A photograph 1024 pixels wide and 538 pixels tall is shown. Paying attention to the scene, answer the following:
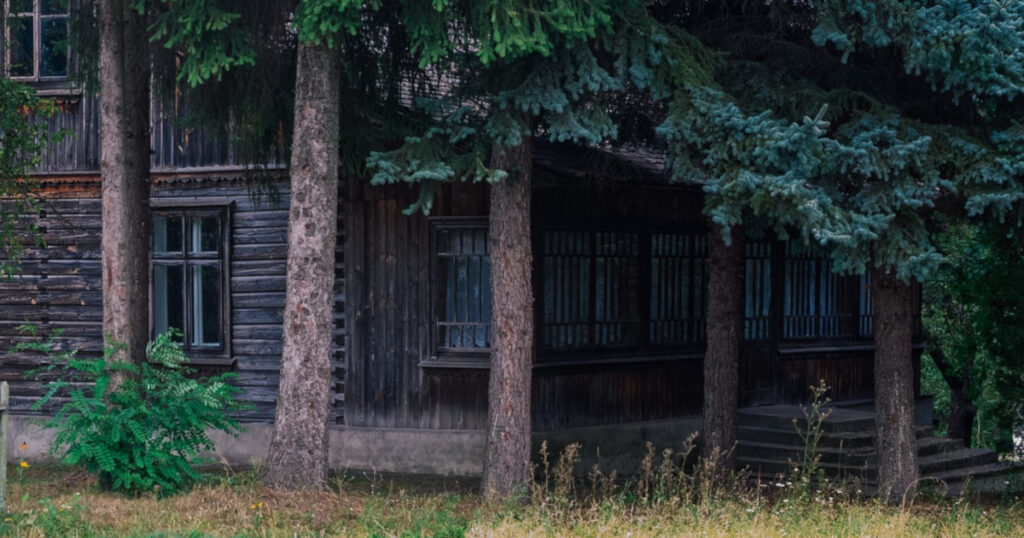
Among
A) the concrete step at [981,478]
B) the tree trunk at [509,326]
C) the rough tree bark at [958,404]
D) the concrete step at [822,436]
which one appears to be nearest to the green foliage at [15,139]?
the tree trunk at [509,326]

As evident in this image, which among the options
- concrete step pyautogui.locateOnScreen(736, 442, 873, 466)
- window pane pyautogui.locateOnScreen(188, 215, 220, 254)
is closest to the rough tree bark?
concrete step pyautogui.locateOnScreen(736, 442, 873, 466)

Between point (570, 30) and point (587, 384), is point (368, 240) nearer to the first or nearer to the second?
point (587, 384)

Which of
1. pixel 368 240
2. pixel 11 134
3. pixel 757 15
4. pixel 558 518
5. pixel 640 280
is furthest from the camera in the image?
pixel 640 280

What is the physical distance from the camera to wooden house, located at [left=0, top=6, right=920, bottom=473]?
1530 cm

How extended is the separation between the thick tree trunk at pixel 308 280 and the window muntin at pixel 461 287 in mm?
4096

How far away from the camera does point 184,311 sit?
671 inches

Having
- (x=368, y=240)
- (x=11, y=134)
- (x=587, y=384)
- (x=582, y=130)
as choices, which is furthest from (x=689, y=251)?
(x=11, y=134)

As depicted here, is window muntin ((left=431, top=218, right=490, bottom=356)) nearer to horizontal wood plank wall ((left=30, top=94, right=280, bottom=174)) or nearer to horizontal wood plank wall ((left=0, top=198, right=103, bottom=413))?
horizontal wood plank wall ((left=30, top=94, right=280, bottom=174))

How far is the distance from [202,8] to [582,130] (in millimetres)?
3340

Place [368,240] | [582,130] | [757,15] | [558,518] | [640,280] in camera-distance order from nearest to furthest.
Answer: [558,518]
[582,130]
[757,15]
[368,240]
[640,280]

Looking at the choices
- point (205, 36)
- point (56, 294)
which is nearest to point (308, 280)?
point (205, 36)

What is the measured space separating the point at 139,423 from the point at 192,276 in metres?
5.55

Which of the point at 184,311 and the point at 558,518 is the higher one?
the point at 184,311

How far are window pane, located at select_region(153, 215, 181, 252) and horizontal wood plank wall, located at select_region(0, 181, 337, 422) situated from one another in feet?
1.06
